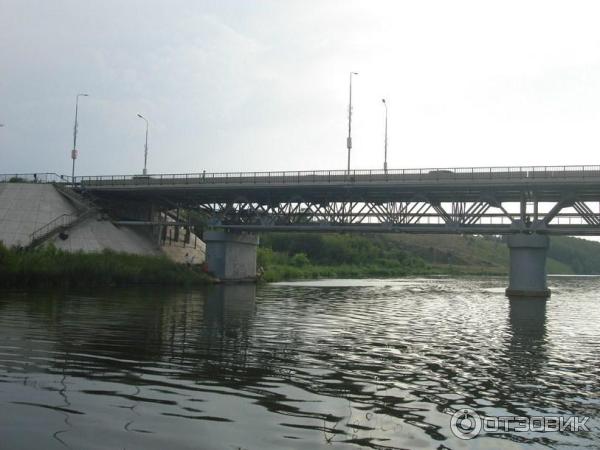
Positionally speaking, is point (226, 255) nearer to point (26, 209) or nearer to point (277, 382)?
point (26, 209)

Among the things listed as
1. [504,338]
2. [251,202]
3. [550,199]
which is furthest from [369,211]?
[504,338]

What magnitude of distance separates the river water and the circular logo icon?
0.57 feet

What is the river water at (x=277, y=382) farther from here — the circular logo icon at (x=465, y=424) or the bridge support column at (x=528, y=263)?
the bridge support column at (x=528, y=263)

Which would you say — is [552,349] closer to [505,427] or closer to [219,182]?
[505,427]

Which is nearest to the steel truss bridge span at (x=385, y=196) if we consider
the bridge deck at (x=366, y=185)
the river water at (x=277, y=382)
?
the bridge deck at (x=366, y=185)

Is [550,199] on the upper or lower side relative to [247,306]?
upper

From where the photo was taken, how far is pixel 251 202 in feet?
259

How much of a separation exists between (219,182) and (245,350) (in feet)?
186

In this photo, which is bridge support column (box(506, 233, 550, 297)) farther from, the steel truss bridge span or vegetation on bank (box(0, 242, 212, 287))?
vegetation on bank (box(0, 242, 212, 287))

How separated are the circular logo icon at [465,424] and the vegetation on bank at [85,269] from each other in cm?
4795

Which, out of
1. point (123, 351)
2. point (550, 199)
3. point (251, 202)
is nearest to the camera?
point (123, 351)

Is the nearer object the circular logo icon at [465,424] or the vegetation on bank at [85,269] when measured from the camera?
the circular logo icon at [465,424]

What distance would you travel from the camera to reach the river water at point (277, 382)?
10.5 meters

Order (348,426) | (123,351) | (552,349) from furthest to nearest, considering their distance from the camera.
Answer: (552,349), (123,351), (348,426)
